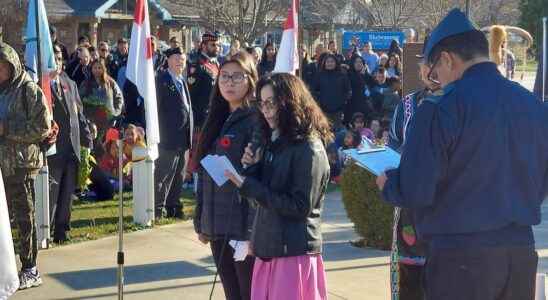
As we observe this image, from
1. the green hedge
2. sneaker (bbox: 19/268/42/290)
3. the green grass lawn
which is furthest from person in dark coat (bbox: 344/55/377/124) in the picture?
sneaker (bbox: 19/268/42/290)

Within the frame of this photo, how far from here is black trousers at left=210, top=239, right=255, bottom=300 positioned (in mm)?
5141

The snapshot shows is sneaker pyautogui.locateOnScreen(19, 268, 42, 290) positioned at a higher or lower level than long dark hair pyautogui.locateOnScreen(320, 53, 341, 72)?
lower

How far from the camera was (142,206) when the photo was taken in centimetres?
964

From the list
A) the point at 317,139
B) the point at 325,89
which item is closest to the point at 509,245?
the point at 317,139

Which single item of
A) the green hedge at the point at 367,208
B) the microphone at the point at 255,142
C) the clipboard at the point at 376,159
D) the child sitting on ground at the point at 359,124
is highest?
the microphone at the point at 255,142

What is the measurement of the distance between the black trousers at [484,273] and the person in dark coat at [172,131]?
6.66 m

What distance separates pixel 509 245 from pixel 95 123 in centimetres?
858

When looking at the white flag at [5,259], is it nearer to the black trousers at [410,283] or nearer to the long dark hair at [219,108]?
the long dark hair at [219,108]

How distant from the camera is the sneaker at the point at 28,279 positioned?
7.04 m

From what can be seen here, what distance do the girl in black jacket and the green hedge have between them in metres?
3.56

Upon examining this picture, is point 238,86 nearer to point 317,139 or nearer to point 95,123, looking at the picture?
point 317,139

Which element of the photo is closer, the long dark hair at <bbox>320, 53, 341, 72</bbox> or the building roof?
the long dark hair at <bbox>320, 53, 341, 72</bbox>

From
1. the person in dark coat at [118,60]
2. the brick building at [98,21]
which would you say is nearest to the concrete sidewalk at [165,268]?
the person in dark coat at [118,60]

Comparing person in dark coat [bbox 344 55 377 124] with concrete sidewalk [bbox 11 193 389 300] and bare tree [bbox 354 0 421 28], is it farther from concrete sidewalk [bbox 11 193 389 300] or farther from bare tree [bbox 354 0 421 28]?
bare tree [bbox 354 0 421 28]
